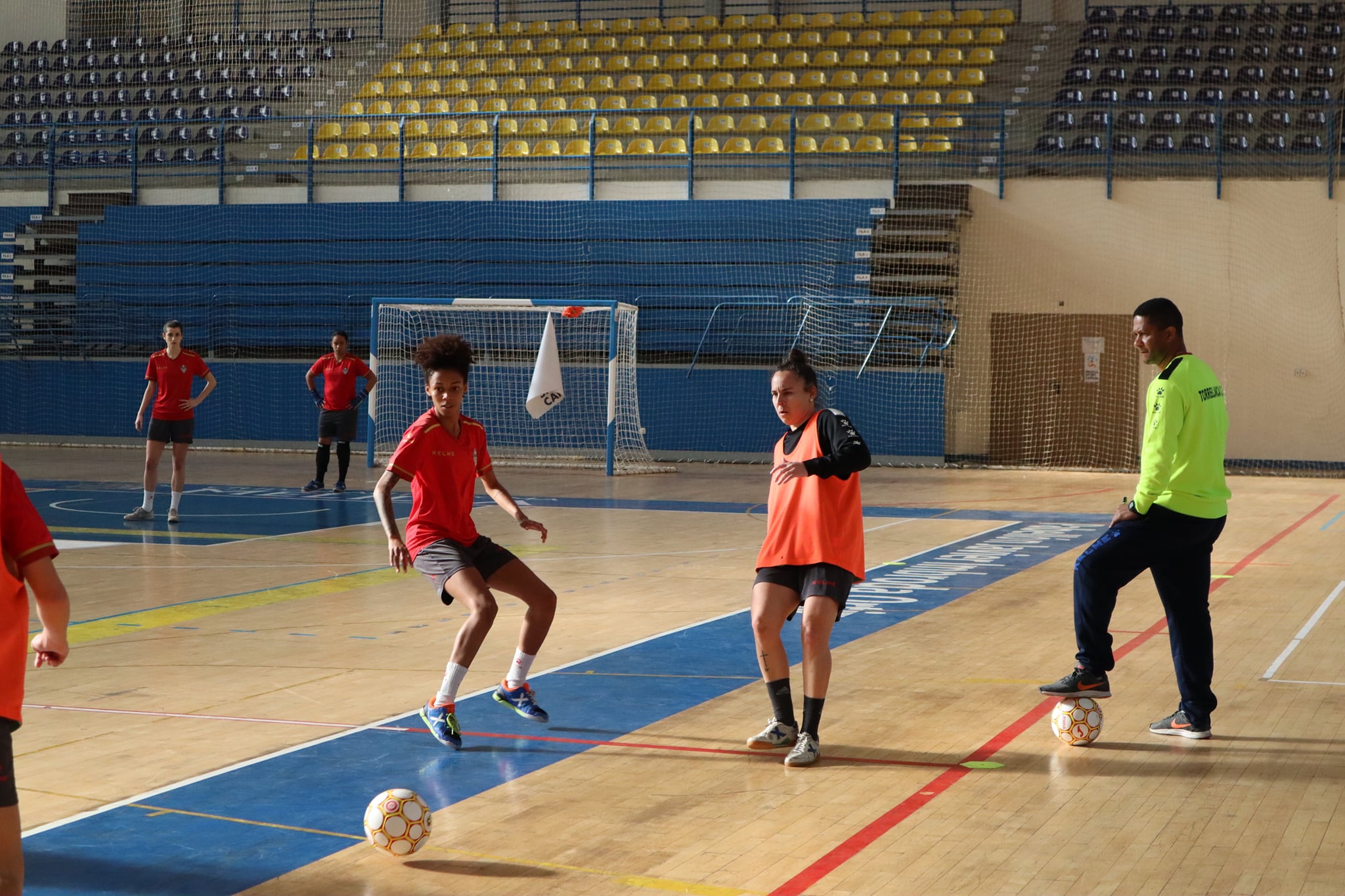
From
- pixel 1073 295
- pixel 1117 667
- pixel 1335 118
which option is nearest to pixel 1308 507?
pixel 1073 295

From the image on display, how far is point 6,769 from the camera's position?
306 centimetres

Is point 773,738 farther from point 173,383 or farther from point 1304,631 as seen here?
point 173,383

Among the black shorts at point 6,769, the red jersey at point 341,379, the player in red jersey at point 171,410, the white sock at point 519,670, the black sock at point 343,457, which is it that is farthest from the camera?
the red jersey at point 341,379

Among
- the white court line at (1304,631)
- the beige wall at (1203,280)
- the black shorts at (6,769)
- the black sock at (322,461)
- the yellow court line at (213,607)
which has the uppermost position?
the beige wall at (1203,280)

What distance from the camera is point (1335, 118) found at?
22109 millimetres

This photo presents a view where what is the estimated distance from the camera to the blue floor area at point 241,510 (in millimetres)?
13203

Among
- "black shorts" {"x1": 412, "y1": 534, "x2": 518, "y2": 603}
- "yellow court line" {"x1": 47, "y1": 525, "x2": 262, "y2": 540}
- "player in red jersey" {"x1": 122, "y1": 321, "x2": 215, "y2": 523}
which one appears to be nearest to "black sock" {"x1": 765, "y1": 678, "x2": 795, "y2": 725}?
"black shorts" {"x1": 412, "y1": 534, "x2": 518, "y2": 603}

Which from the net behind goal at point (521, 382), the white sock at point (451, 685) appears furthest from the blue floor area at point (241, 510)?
the white sock at point (451, 685)

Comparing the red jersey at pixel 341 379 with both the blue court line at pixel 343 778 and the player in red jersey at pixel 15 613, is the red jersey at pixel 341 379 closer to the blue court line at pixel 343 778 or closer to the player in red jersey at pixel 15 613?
the blue court line at pixel 343 778

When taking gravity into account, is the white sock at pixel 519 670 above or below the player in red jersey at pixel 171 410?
below

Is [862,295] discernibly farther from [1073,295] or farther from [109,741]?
[109,741]

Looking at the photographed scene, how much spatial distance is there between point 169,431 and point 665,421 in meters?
10.9

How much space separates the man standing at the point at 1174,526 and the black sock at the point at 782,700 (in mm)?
1130

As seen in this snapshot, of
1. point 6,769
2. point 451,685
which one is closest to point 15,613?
point 6,769
